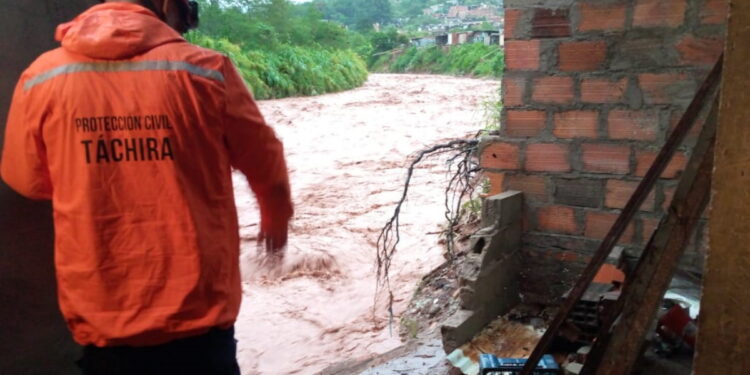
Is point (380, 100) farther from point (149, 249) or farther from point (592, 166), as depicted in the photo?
point (149, 249)

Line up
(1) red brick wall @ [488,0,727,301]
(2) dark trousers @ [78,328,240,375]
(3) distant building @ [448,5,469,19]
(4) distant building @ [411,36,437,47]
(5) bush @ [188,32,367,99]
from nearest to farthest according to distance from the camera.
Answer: (2) dark trousers @ [78,328,240,375] < (1) red brick wall @ [488,0,727,301] < (5) bush @ [188,32,367,99] < (4) distant building @ [411,36,437,47] < (3) distant building @ [448,5,469,19]

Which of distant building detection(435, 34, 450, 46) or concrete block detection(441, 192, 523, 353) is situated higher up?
distant building detection(435, 34, 450, 46)

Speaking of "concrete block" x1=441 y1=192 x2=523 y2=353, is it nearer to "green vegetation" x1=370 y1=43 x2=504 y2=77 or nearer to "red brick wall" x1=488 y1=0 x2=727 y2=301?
"red brick wall" x1=488 y1=0 x2=727 y2=301

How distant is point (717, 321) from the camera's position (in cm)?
102

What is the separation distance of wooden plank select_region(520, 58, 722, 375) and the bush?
15216 millimetres

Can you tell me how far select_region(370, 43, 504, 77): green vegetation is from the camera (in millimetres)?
27328

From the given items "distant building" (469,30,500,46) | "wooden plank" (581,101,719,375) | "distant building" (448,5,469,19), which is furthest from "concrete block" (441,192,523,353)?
"distant building" (448,5,469,19)

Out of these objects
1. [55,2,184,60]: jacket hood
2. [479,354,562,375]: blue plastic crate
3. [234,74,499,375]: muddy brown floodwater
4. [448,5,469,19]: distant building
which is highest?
[448,5,469,19]: distant building

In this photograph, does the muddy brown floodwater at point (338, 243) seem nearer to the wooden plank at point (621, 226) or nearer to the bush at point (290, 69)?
the wooden plank at point (621, 226)

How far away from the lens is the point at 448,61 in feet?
107

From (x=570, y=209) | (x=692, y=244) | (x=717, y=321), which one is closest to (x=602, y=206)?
(x=570, y=209)

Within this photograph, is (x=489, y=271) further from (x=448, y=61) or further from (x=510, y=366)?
(x=448, y=61)

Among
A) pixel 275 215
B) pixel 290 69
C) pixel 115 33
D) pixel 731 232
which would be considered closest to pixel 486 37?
pixel 290 69

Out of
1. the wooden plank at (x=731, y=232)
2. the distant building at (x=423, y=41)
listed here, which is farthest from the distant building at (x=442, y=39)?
the wooden plank at (x=731, y=232)
